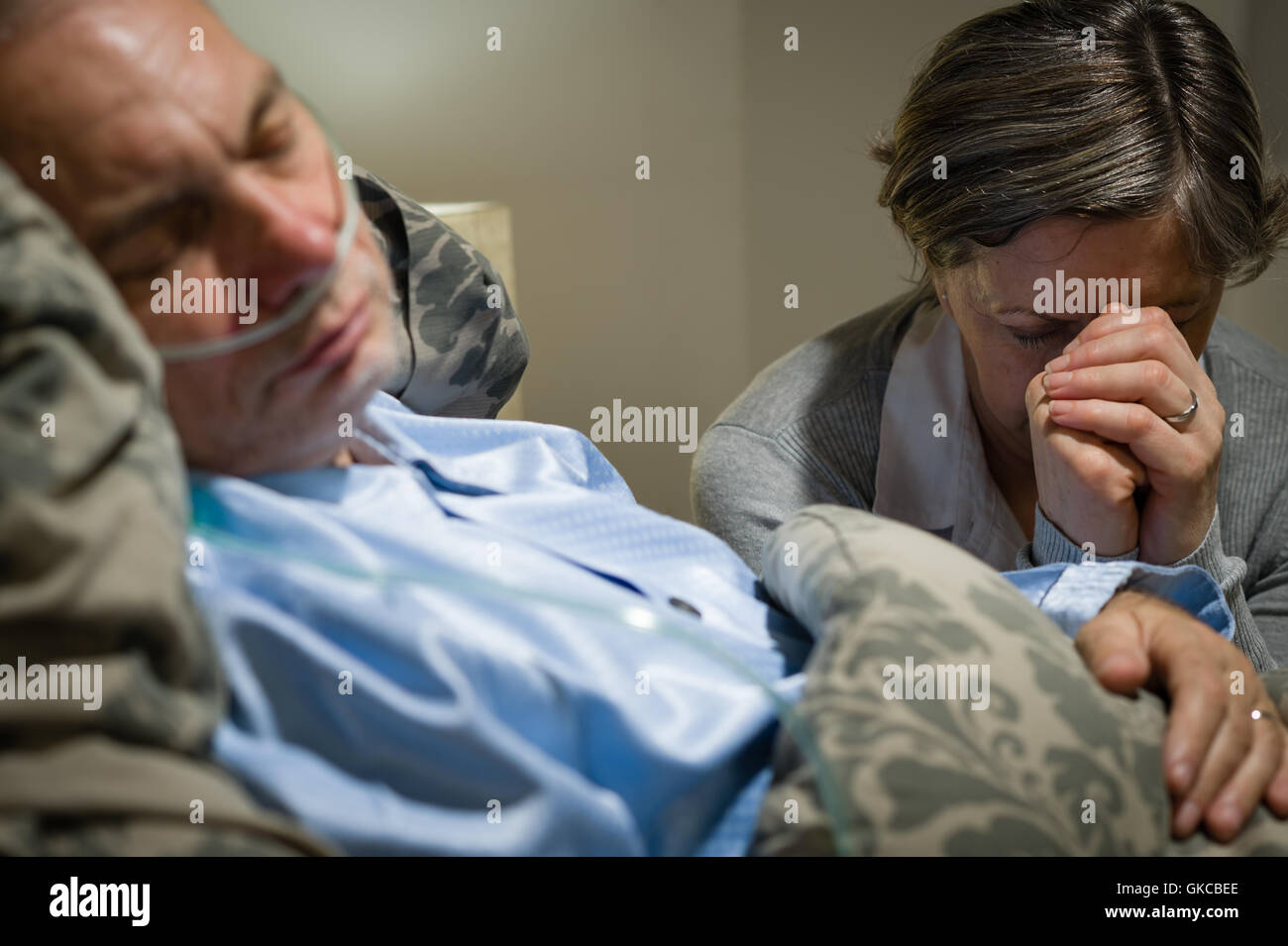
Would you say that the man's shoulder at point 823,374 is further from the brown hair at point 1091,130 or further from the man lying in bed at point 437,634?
the man lying in bed at point 437,634

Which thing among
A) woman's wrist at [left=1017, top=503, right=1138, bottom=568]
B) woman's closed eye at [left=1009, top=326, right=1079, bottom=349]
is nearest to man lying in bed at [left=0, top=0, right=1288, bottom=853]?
woman's wrist at [left=1017, top=503, right=1138, bottom=568]

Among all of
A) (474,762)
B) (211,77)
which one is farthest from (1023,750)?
(211,77)

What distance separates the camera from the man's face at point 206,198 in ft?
1.43

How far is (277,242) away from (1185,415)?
0.58m

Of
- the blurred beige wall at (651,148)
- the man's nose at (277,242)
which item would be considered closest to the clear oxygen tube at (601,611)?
the man's nose at (277,242)

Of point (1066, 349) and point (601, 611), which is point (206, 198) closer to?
point (601, 611)

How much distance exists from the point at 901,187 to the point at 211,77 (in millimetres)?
592

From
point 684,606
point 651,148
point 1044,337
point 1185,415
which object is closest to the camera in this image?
point 684,606

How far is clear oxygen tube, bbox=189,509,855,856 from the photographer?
0.42 metres

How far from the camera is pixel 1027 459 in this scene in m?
0.93

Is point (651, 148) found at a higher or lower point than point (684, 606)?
higher

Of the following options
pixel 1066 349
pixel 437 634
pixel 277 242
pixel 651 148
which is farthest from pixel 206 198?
pixel 651 148

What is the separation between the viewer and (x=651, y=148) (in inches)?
49.3

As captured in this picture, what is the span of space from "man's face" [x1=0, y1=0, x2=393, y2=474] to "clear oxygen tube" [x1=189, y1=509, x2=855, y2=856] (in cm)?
7
